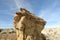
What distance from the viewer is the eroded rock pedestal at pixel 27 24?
1998cm

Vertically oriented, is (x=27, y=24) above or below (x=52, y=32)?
below

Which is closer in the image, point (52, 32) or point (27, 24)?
point (27, 24)

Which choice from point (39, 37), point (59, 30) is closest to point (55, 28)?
point (59, 30)

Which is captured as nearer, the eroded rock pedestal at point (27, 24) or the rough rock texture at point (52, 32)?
the eroded rock pedestal at point (27, 24)

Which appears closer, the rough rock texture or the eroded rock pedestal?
the eroded rock pedestal

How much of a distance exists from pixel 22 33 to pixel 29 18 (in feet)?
7.06

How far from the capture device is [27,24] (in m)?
→ 20.1

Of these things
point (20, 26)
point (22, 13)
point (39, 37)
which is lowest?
point (39, 37)

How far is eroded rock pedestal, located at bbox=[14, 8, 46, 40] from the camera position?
1998 cm

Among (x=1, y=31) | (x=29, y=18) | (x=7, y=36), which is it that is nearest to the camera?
(x=29, y=18)

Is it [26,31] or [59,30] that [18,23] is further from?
[59,30]

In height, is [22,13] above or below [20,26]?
above

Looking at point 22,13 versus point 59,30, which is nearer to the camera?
point 22,13

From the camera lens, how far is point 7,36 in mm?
38906
